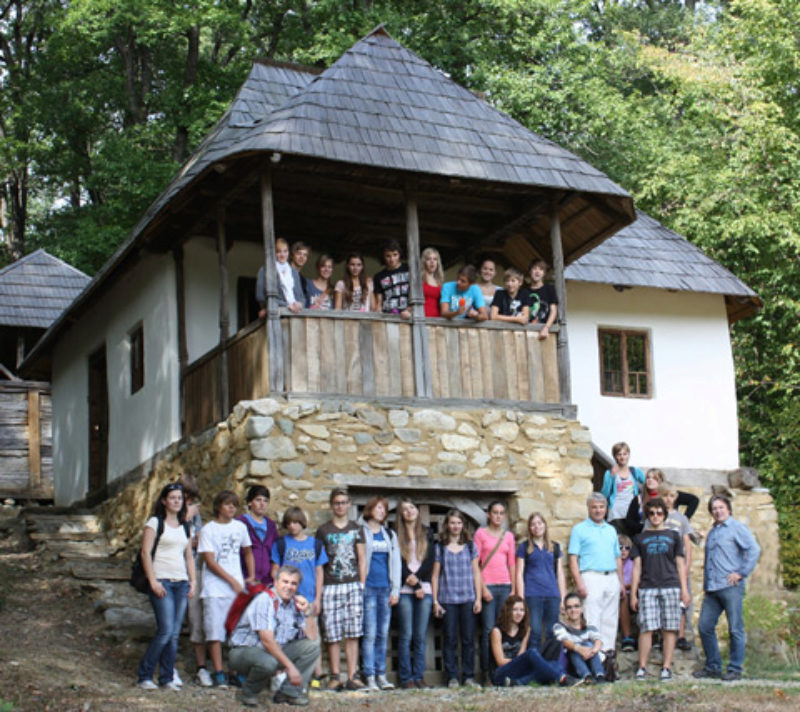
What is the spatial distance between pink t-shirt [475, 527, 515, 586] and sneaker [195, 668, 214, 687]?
2.94 metres

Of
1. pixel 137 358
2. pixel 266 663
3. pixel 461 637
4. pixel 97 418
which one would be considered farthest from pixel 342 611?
pixel 97 418

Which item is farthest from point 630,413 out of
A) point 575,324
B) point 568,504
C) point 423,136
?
point 423,136

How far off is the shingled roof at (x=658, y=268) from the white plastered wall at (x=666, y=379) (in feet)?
0.96

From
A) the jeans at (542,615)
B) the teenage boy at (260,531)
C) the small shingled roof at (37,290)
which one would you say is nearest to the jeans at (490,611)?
the jeans at (542,615)

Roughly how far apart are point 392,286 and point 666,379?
20.8 feet

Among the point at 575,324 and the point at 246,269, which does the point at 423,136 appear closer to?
the point at 246,269

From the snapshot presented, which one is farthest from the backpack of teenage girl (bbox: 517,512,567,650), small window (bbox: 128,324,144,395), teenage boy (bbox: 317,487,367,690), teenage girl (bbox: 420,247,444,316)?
small window (bbox: 128,324,144,395)

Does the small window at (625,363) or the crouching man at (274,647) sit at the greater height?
the small window at (625,363)

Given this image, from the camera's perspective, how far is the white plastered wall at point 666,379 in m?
18.1

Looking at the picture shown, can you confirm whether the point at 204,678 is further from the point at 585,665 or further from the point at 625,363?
the point at 625,363

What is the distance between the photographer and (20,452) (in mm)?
21359

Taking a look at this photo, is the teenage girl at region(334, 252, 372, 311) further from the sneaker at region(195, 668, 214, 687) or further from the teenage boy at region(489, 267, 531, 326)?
the sneaker at region(195, 668, 214, 687)

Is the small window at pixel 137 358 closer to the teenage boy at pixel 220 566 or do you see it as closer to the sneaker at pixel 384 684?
the teenage boy at pixel 220 566

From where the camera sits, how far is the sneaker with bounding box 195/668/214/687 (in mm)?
10867
